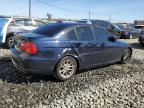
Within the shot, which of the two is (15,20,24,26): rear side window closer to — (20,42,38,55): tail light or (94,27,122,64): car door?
(94,27,122,64): car door

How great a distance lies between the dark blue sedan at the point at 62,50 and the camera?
215 inches

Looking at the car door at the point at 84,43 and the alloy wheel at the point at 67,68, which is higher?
the car door at the point at 84,43

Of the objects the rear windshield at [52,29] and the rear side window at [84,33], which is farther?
the rear side window at [84,33]

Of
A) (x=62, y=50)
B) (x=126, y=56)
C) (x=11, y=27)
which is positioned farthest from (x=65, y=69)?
(x=11, y=27)

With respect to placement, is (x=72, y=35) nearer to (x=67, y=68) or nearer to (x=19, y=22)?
(x=67, y=68)

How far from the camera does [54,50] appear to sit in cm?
559

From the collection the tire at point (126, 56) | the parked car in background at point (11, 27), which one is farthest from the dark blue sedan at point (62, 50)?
the parked car in background at point (11, 27)

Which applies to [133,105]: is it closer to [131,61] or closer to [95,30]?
[95,30]

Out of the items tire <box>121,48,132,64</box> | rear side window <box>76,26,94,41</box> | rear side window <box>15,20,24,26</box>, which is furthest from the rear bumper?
rear side window <box>15,20,24,26</box>

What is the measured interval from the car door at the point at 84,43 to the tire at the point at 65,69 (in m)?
0.30

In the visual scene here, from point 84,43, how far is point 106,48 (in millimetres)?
1016

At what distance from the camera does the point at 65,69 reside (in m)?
5.89

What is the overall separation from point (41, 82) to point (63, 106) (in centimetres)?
140

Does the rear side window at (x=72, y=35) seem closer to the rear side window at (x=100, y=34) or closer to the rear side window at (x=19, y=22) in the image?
the rear side window at (x=100, y=34)
